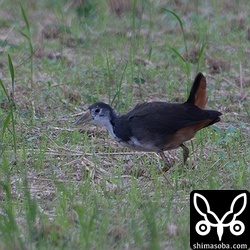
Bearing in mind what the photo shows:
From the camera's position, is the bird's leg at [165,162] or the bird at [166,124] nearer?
the bird at [166,124]

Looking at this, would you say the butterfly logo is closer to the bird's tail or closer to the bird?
the bird

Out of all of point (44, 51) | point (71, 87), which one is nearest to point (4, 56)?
point (44, 51)

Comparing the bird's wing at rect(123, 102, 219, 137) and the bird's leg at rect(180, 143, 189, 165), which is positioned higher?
the bird's wing at rect(123, 102, 219, 137)

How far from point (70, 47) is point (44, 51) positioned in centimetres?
39

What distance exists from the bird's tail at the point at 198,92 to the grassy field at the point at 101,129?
15.7 inches

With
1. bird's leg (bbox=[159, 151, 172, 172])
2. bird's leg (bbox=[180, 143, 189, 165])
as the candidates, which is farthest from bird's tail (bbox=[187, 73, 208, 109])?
bird's leg (bbox=[159, 151, 172, 172])

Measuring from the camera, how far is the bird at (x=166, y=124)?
6.10 metres

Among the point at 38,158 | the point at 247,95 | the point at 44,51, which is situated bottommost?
the point at 38,158

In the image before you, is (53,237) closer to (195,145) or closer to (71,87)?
(195,145)

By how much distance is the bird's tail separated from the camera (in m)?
6.19

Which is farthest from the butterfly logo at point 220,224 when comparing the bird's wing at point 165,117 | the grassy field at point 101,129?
the bird's wing at point 165,117

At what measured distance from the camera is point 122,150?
683 centimetres

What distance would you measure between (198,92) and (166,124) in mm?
337

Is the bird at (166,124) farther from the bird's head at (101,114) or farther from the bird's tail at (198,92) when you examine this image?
the bird's head at (101,114)
